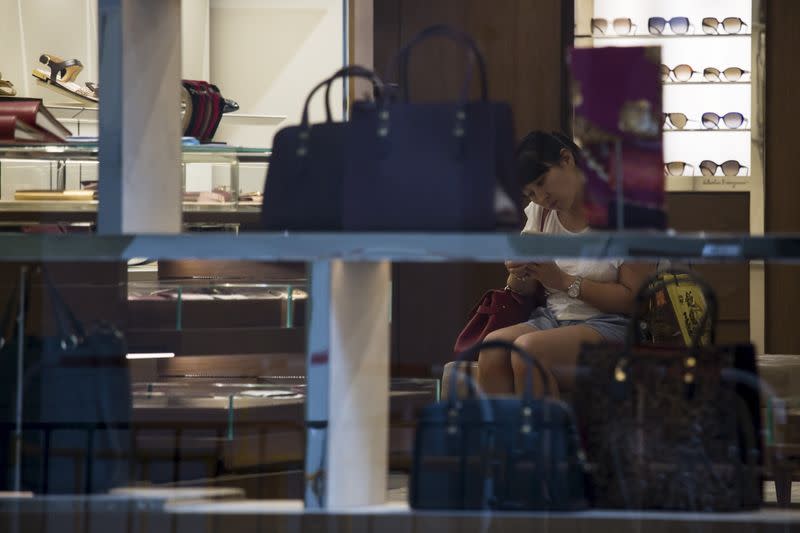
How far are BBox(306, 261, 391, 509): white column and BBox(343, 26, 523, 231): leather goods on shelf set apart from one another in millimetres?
90

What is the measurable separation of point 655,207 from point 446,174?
0.29m

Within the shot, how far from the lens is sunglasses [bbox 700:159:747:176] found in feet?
19.7

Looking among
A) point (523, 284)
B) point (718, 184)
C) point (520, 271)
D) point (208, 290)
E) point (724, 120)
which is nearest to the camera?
point (208, 290)

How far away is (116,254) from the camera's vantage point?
5.54 feet

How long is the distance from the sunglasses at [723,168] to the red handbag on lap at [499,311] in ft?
10.2

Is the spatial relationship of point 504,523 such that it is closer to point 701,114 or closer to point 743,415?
point 743,415

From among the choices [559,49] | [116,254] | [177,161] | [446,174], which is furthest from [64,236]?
[559,49]

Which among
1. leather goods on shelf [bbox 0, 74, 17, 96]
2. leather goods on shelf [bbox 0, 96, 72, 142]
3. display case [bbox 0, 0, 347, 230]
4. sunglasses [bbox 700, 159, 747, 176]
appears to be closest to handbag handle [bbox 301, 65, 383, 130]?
display case [bbox 0, 0, 347, 230]

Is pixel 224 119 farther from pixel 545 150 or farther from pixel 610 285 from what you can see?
pixel 610 285

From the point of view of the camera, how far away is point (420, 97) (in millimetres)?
1695

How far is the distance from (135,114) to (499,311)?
5.08ft

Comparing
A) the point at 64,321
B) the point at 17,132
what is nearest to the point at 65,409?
the point at 64,321

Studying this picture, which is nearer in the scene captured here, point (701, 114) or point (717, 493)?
point (717, 493)

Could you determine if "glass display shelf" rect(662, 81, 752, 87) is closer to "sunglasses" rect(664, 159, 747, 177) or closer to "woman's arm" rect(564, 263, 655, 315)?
"sunglasses" rect(664, 159, 747, 177)
